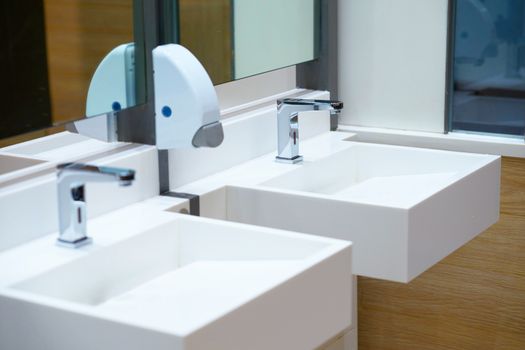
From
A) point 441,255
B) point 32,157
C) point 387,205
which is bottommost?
point 441,255

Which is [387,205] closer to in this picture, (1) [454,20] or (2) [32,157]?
(2) [32,157]

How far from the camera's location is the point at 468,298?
285cm

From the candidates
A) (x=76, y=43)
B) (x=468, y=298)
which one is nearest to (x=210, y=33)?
(x=76, y=43)

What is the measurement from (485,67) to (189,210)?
3.76ft

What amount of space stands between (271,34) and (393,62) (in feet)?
1.53

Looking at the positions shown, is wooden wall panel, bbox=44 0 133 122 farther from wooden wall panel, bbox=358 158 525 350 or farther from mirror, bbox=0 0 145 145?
wooden wall panel, bbox=358 158 525 350

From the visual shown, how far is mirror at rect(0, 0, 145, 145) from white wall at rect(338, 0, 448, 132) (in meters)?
0.98

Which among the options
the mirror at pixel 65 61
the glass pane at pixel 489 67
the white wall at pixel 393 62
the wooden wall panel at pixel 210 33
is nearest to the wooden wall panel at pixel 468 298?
the glass pane at pixel 489 67

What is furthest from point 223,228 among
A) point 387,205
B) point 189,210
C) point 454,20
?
point 454,20

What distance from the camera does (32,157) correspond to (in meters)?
1.85

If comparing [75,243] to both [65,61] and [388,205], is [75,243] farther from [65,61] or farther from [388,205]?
[388,205]

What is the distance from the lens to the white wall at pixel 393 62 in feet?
9.09

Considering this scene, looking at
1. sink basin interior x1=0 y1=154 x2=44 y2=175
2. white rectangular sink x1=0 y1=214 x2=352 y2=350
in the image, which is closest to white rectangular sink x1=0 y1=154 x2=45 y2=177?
sink basin interior x1=0 y1=154 x2=44 y2=175

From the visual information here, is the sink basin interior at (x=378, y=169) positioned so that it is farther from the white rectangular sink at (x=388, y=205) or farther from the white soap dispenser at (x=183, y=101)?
the white soap dispenser at (x=183, y=101)
